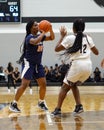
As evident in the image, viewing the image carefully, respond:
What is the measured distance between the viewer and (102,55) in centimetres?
2266

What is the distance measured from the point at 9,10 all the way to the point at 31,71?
47.1ft

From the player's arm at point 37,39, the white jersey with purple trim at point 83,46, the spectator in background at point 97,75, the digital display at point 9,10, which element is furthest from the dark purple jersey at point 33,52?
the digital display at point 9,10

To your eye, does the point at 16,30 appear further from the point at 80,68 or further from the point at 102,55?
the point at 80,68

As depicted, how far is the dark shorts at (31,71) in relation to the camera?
301 inches

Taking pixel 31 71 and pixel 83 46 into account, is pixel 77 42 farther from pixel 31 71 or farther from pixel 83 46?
pixel 31 71

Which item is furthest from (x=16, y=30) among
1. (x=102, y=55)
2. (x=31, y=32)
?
(x=31, y=32)

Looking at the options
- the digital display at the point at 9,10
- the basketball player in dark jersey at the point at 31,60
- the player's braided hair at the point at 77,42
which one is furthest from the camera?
the digital display at the point at 9,10

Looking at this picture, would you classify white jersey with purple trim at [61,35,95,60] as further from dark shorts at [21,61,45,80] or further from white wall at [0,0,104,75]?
white wall at [0,0,104,75]

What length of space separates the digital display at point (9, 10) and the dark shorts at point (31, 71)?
14243mm

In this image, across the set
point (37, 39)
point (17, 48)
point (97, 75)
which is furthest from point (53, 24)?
point (37, 39)

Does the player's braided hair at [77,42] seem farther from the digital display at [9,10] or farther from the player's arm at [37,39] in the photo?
the digital display at [9,10]

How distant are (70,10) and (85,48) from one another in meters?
16.0

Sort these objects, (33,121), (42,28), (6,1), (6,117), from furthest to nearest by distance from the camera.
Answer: (6,1)
(42,28)
(6,117)
(33,121)

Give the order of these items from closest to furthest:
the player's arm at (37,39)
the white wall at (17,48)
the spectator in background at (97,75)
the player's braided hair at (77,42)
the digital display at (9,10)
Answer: the player's braided hair at (77,42), the player's arm at (37,39), the spectator in background at (97,75), the digital display at (9,10), the white wall at (17,48)
